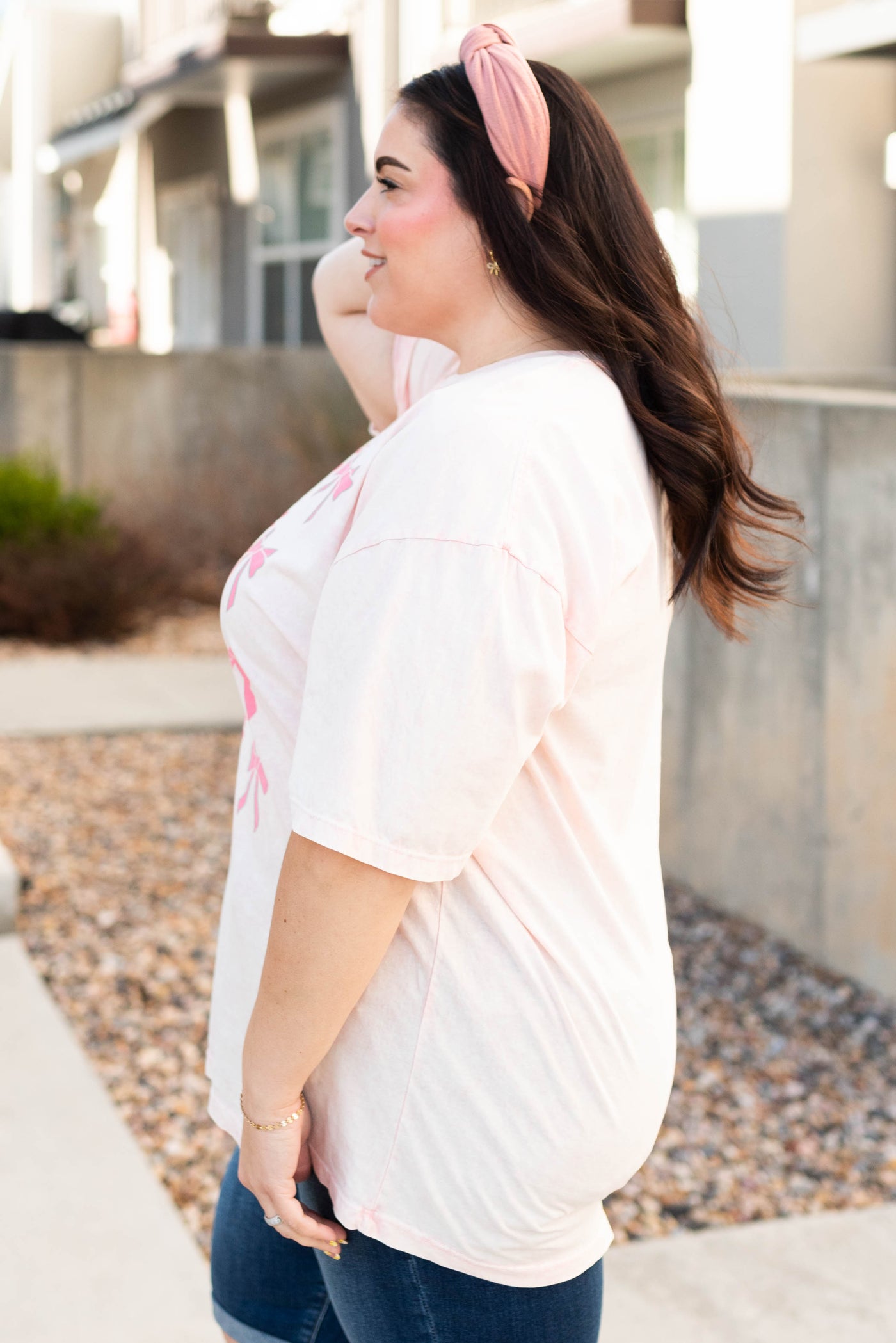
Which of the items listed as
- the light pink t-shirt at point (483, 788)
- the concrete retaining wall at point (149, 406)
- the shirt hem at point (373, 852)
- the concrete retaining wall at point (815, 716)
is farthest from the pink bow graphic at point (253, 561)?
the concrete retaining wall at point (149, 406)

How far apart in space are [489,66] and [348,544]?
43 cm

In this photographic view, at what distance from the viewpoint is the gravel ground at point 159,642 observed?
8438 mm

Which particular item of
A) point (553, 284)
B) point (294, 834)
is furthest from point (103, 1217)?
point (553, 284)

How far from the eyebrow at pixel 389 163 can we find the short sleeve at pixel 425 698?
0.37 meters

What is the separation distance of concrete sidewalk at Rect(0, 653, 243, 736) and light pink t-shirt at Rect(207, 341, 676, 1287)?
4864 mm

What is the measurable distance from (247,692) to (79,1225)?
5.50 ft

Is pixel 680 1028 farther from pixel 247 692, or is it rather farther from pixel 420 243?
pixel 420 243

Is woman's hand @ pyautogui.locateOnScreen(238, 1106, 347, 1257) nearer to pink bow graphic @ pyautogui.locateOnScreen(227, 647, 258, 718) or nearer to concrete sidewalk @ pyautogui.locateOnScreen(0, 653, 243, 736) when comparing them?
pink bow graphic @ pyautogui.locateOnScreen(227, 647, 258, 718)

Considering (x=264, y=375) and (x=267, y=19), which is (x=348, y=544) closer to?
(x=264, y=375)

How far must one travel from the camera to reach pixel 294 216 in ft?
52.2

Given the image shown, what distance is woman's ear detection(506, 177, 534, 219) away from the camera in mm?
1222

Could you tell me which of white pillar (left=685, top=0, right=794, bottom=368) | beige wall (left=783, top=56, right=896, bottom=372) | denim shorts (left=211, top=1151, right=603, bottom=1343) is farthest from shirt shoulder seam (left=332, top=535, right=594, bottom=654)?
beige wall (left=783, top=56, right=896, bottom=372)

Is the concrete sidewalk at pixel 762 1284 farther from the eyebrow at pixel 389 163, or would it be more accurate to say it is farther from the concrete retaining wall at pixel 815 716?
the eyebrow at pixel 389 163

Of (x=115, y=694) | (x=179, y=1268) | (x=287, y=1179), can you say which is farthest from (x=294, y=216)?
(x=287, y=1179)
